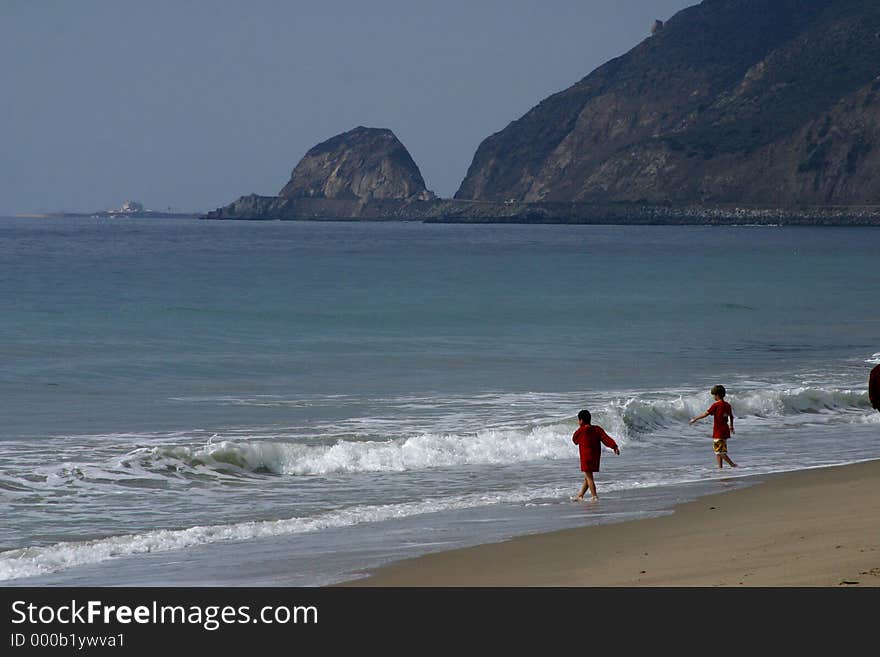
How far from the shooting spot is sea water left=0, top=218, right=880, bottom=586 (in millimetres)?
11031

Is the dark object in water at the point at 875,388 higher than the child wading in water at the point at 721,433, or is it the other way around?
the dark object in water at the point at 875,388

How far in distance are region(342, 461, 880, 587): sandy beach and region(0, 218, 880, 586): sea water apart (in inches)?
18.8

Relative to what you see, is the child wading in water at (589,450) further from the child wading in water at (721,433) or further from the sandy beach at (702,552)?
the child wading in water at (721,433)

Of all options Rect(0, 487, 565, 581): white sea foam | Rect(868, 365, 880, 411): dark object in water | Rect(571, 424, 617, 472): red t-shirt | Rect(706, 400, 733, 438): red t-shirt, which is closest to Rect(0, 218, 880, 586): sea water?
Rect(0, 487, 565, 581): white sea foam

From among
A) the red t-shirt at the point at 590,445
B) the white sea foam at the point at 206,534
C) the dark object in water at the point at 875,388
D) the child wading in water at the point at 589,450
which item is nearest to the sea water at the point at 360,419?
the white sea foam at the point at 206,534

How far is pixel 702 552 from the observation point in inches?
363

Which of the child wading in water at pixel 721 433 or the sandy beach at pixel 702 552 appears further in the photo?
the child wading in water at pixel 721 433

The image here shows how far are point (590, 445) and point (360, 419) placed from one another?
5.92 m

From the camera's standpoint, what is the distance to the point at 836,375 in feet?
76.1

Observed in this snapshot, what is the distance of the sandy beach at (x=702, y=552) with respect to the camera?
319 inches

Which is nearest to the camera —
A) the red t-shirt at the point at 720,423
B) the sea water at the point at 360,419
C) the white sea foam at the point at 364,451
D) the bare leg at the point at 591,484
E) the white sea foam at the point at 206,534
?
the white sea foam at the point at 206,534

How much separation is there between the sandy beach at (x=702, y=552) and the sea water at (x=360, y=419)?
477 mm

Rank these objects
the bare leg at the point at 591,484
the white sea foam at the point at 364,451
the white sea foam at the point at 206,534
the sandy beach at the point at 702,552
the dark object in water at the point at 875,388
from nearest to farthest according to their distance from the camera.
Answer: the sandy beach at the point at 702,552 → the white sea foam at the point at 206,534 → the dark object in water at the point at 875,388 → the bare leg at the point at 591,484 → the white sea foam at the point at 364,451

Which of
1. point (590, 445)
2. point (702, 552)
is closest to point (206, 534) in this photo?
point (590, 445)
